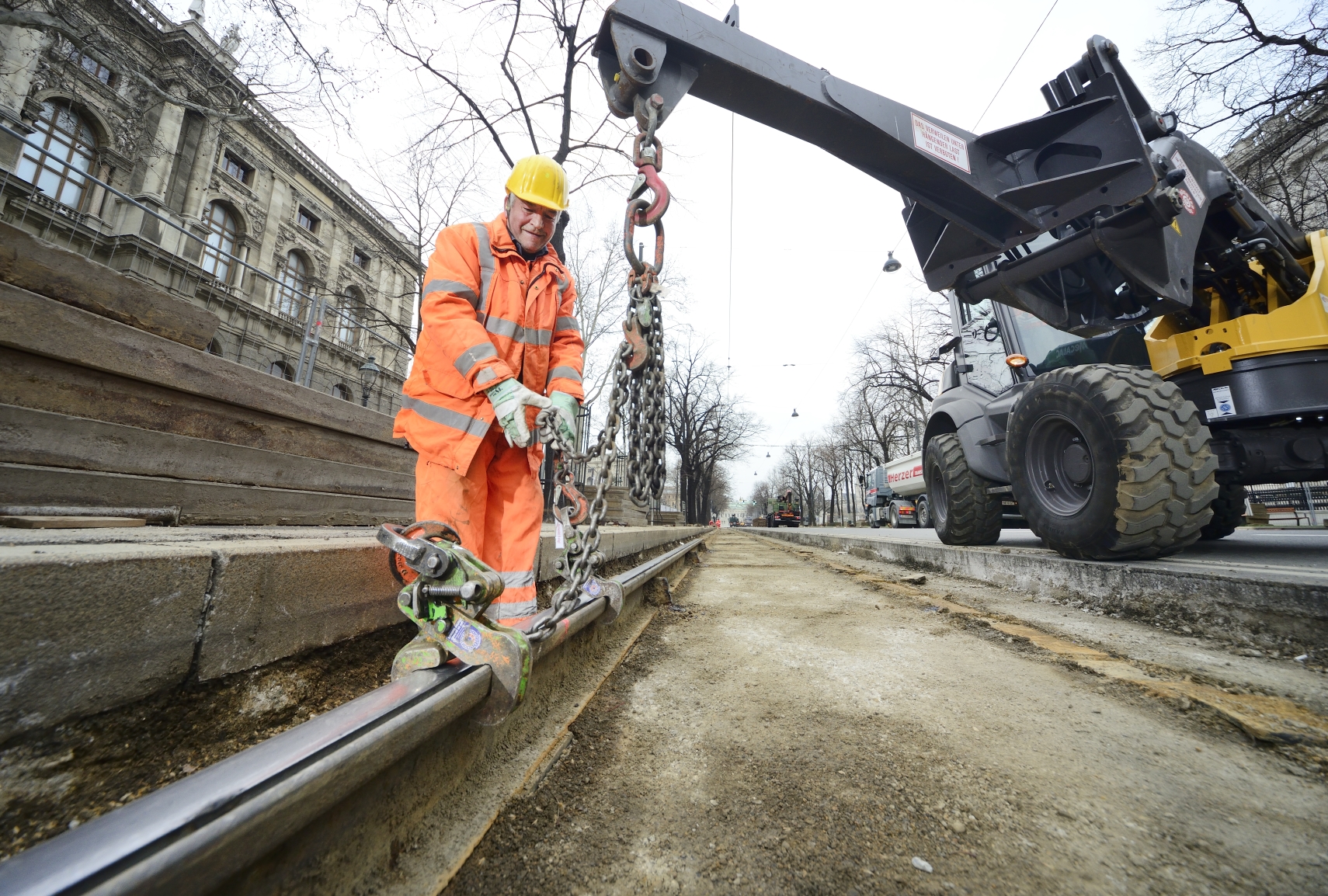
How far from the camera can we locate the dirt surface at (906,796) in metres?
0.97

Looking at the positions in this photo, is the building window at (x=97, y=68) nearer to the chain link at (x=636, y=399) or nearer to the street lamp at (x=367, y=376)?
the street lamp at (x=367, y=376)

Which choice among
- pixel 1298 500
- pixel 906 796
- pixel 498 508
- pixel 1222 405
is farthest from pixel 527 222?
pixel 1298 500

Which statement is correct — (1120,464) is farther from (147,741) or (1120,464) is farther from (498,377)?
(147,741)

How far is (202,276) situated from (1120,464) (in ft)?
34.0

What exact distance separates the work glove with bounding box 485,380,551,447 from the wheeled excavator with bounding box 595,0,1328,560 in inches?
60.3

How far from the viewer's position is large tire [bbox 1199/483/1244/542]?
470 cm

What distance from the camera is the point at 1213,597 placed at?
7.80ft

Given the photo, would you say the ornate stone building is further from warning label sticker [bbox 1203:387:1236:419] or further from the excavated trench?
warning label sticker [bbox 1203:387:1236:419]

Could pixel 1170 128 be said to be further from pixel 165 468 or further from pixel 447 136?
pixel 447 136

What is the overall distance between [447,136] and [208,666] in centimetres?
1208

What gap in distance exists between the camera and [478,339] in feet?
6.54

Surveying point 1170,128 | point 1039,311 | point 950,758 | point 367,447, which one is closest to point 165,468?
point 367,447

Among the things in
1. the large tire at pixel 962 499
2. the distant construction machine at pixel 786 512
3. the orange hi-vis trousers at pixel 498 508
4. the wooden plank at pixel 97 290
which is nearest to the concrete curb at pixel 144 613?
the orange hi-vis trousers at pixel 498 508

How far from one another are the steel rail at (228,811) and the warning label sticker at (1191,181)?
201 inches
